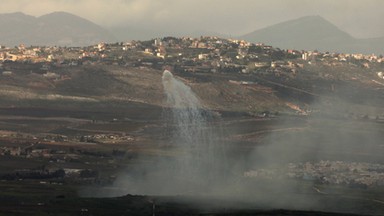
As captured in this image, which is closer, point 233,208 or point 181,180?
point 233,208

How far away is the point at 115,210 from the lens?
14788 centimetres

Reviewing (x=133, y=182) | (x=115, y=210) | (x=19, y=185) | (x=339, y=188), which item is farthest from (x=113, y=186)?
(x=339, y=188)

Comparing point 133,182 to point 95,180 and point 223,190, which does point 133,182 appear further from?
point 223,190

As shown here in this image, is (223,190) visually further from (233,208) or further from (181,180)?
(233,208)

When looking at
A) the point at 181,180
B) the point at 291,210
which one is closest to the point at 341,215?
the point at 291,210

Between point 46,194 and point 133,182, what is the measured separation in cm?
3446

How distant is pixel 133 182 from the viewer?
198 meters

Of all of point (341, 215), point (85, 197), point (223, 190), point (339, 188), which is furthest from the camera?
point (339, 188)

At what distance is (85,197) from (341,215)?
185 ft

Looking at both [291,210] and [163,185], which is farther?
[163,185]

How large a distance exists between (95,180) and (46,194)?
32.3m

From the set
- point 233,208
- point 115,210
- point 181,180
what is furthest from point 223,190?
point 115,210

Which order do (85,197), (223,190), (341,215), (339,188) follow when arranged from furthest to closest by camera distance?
(339,188) → (223,190) → (85,197) → (341,215)

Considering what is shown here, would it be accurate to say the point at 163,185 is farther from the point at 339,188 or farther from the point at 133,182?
the point at 339,188
